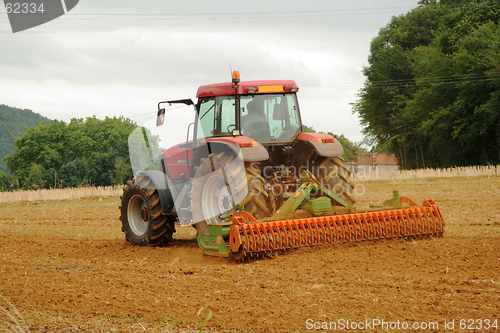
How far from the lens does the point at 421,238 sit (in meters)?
6.72

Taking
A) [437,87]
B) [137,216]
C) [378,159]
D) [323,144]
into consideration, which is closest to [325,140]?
[323,144]

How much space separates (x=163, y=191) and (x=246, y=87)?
215 centimetres

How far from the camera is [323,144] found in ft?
22.4

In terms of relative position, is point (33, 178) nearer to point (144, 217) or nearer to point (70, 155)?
point (70, 155)

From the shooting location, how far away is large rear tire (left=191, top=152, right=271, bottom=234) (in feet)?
19.5

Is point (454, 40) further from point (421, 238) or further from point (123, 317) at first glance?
point (123, 317)

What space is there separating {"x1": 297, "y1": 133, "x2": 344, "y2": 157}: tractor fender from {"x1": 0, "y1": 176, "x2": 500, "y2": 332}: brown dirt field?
1.38 meters

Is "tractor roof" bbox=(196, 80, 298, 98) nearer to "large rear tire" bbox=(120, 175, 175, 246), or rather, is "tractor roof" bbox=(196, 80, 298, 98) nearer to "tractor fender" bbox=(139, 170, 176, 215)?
"tractor fender" bbox=(139, 170, 176, 215)

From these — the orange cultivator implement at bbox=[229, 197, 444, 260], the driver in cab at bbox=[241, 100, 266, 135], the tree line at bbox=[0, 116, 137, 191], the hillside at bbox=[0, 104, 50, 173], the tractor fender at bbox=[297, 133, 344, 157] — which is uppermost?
the hillside at bbox=[0, 104, 50, 173]

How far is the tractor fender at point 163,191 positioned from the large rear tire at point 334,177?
2383mm

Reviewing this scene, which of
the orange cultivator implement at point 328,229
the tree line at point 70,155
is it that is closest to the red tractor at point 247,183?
the orange cultivator implement at point 328,229

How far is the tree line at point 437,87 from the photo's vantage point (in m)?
33.1

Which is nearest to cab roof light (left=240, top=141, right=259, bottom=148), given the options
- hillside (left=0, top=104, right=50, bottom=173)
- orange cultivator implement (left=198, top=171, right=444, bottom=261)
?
orange cultivator implement (left=198, top=171, right=444, bottom=261)

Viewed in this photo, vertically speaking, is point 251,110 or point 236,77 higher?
point 236,77
